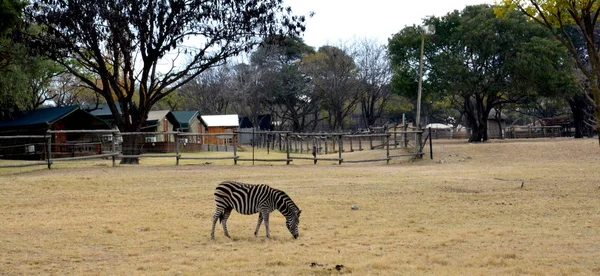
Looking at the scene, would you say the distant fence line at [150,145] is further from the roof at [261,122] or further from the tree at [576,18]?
the roof at [261,122]

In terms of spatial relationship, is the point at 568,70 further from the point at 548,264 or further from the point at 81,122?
the point at 548,264

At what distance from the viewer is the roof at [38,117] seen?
36.1 metres

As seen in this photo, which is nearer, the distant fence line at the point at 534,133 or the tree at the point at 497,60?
the tree at the point at 497,60

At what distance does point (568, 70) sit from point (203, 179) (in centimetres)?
3241

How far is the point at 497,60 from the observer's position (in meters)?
43.7

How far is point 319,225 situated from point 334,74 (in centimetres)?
5254

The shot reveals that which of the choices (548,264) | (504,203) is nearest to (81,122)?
(504,203)

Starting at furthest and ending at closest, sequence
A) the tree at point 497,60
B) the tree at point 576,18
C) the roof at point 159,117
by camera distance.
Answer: the roof at point 159,117
the tree at point 497,60
the tree at point 576,18

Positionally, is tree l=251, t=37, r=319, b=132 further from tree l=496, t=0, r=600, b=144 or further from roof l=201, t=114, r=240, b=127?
tree l=496, t=0, r=600, b=144

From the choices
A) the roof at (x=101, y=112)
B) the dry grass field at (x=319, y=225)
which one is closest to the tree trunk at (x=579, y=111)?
the dry grass field at (x=319, y=225)

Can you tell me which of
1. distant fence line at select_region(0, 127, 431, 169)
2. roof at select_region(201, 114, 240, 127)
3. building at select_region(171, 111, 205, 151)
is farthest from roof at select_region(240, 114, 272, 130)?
building at select_region(171, 111, 205, 151)

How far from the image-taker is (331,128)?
7056 centimetres

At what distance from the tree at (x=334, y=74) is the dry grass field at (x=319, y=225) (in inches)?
1659

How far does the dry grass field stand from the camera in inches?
335
